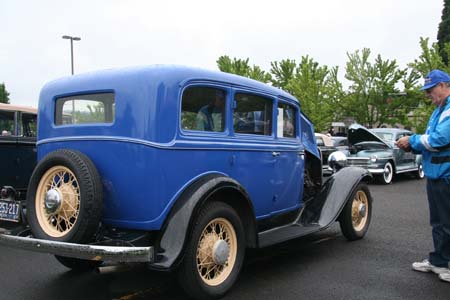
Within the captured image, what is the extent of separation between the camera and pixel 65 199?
3.50 metres

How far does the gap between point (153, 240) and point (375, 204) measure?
6.56 m

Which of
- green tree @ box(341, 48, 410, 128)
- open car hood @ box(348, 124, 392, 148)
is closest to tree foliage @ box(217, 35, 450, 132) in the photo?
green tree @ box(341, 48, 410, 128)

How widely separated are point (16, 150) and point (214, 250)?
4.27m

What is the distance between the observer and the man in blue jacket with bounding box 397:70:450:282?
4.05 metres

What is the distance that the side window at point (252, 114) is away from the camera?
4301 mm

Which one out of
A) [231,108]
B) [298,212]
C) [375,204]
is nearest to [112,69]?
A: [231,108]

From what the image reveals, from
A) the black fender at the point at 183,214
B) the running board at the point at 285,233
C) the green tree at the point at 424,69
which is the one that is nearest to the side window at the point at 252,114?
the black fender at the point at 183,214

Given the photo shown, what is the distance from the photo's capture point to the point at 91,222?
132 inches

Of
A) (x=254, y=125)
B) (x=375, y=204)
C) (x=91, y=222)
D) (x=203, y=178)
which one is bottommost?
(x=375, y=204)

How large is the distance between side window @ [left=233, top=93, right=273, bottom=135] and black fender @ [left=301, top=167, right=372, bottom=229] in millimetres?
1259

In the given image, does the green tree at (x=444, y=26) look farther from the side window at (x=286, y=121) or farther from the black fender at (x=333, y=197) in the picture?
the side window at (x=286, y=121)

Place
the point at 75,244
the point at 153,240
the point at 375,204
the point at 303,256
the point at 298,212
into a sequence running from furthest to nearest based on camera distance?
1. the point at 375,204
2. the point at 298,212
3. the point at 303,256
4. the point at 153,240
5. the point at 75,244

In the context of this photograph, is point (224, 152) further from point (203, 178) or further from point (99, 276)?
point (99, 276)

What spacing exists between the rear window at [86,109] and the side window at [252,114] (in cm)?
118
